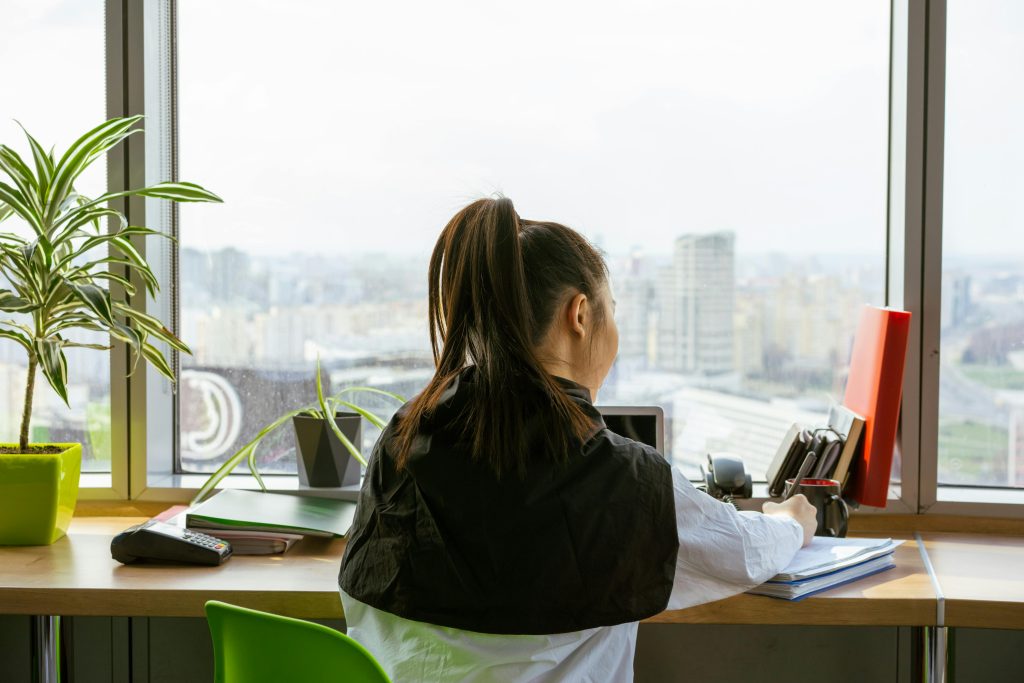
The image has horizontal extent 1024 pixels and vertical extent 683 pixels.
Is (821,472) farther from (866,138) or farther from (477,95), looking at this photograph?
(477,95)

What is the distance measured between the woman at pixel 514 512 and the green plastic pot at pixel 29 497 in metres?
0.95

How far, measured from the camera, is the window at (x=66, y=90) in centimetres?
235

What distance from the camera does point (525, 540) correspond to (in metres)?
1.16

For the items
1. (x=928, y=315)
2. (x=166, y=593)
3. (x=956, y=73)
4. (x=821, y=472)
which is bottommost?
(x=166, y=593)

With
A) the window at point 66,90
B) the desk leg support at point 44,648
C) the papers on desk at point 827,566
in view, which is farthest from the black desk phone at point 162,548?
the papers on desk at point 827,566

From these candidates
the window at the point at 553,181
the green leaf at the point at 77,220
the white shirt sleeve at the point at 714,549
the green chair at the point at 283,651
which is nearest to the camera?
the green chair at the point at 283,651

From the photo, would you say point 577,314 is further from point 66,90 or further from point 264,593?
point 66,90

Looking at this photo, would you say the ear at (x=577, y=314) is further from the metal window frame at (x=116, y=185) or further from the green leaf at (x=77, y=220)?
the metal window frame at (x=116, y=185)

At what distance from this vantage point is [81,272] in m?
1.95

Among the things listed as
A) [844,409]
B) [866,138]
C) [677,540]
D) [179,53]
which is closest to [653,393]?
[844,409]

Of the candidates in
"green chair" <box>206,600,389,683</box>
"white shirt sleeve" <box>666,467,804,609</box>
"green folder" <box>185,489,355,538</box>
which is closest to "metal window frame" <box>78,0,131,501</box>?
"green folder" <box>185,489,355,538</box>

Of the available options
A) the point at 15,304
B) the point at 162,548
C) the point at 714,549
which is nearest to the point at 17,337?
the point at 15,304

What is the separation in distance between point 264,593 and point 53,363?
721 mm

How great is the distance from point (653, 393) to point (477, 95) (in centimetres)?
87
